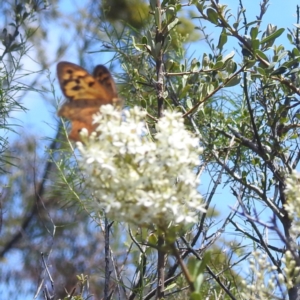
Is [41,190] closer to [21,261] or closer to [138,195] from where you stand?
[21,261]

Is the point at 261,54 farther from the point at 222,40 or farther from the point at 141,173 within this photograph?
the point at 141,173

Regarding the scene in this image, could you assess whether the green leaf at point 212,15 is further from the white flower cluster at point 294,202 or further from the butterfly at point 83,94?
the white flower cluster at point 294,202

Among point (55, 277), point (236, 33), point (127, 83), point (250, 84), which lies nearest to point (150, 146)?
point (236, 33)

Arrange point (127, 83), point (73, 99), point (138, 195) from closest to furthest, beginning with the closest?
point (138, 195)
point (73, 99)
point (127, 83)

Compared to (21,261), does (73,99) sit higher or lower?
lower

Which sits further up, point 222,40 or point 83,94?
point 222,40

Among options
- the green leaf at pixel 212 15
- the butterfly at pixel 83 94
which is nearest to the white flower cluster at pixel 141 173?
the butterfly at pixel 83 94

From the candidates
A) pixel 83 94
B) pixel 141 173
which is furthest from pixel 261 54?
pixel 141 173
